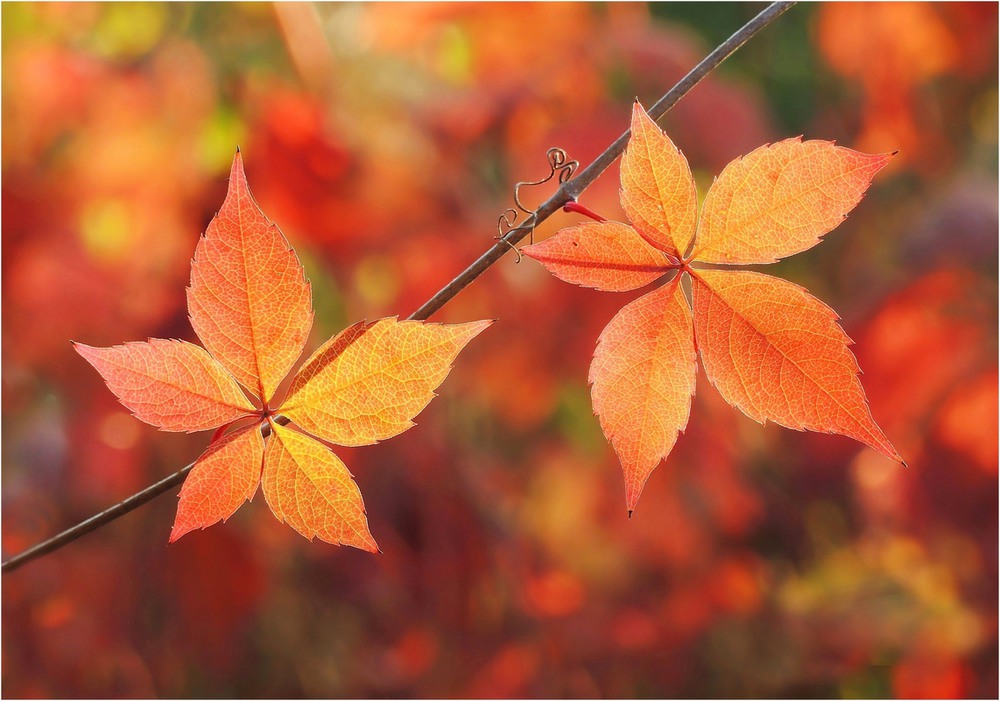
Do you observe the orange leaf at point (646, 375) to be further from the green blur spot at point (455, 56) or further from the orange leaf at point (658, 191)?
the green blur spot at point (455, 56)

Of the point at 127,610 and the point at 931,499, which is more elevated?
the point at 127,610

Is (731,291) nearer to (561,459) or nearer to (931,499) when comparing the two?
(561,459)

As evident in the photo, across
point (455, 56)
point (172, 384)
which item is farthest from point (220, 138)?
point (172, 384)

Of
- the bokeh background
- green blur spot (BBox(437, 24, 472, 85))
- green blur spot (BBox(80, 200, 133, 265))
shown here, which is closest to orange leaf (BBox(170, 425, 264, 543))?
the bokeh background

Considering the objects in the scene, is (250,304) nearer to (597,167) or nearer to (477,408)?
(597,167)

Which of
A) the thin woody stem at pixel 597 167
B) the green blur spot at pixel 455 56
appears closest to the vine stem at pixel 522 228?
the thin woody stem at pixel 597 167

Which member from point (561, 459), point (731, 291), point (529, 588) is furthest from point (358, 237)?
point (731, 291)

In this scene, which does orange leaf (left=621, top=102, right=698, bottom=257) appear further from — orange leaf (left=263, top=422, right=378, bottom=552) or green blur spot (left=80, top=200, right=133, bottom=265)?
green blur spot (left=80, top=200, right=133, bottom=265)
